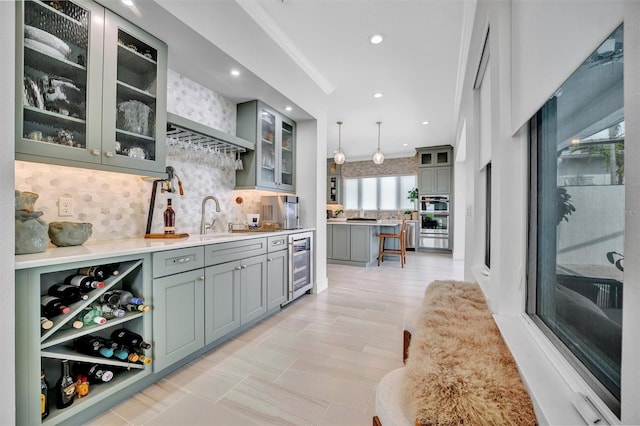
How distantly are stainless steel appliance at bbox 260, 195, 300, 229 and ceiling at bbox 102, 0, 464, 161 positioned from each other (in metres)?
1.16

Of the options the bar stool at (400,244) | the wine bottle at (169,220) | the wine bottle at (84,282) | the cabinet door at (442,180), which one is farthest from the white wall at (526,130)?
the cabinet door at (442,180)

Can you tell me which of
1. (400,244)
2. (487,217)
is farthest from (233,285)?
(400,244)

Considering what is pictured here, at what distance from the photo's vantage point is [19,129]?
139 centimetres

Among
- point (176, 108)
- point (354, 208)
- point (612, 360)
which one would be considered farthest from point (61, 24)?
point (354, 208)

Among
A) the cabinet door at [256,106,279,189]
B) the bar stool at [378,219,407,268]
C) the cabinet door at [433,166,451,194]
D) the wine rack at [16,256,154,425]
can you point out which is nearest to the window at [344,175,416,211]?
the cabinet door at [433,166,451,194]

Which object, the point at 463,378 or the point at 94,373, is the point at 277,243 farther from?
the point at 463,378

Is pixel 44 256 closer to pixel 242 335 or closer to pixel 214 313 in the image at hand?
pixel 214 313

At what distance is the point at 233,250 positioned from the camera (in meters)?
2.38

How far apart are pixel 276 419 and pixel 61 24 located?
2.60m

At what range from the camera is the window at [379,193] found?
337 inches

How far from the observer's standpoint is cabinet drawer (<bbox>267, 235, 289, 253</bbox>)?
2.88 meters

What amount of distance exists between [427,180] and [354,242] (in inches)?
133

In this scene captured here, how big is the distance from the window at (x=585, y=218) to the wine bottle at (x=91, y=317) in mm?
2132
